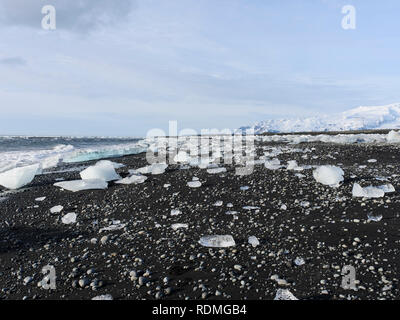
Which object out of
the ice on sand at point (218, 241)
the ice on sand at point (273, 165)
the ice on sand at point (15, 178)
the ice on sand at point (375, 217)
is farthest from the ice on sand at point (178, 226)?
the ice on sand at point (15, 178)

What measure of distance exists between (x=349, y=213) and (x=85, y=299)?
397 centimetres

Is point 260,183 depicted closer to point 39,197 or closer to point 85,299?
point 85,299

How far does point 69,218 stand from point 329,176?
17.0 ft

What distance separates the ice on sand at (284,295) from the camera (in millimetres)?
2828

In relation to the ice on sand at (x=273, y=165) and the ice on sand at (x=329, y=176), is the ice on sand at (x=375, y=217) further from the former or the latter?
the ice on sand at (x=273, y=165)

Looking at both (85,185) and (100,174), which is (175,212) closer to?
(85,185)

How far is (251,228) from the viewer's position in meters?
4.40

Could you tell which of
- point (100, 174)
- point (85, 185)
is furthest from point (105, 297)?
point (100, 174)

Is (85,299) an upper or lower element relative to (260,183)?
lower

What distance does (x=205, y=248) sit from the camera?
384 centimetres

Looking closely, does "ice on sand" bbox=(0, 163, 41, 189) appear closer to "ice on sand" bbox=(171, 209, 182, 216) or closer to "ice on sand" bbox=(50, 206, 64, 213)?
"ice on sand" bbox=(50, 206, 64, 213)

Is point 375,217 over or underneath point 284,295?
over
